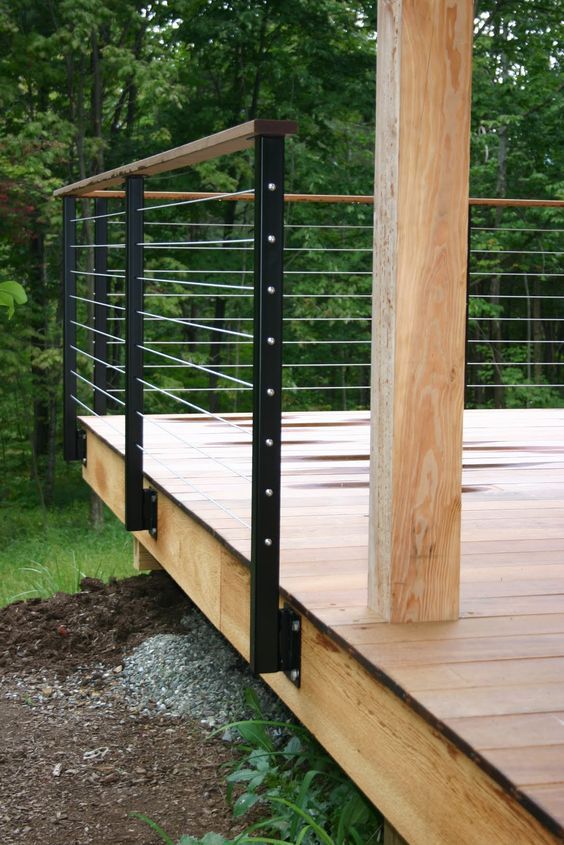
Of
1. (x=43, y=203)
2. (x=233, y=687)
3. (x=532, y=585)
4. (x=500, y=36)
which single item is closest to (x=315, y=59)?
(x=500, y=36)

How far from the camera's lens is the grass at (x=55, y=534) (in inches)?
344

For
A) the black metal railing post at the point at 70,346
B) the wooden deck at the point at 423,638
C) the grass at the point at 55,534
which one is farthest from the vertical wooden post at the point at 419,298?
the grass at the point at 55,534

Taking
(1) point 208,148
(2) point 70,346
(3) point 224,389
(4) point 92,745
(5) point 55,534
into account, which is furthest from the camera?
(5) point 55,534

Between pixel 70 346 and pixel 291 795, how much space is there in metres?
2.96

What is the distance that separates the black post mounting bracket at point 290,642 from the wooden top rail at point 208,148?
96 cm

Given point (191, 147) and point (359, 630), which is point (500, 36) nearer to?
point (191, 147)

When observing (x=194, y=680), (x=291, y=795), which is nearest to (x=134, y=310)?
(x=194, y=680)

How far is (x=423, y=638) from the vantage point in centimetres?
197

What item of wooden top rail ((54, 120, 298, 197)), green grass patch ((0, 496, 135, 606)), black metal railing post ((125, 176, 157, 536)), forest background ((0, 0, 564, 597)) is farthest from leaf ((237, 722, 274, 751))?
forest background ((0, 0, 564, 597))

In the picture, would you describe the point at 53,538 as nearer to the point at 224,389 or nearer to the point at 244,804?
the point at 224,389

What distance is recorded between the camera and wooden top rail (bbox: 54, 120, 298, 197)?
2043mm

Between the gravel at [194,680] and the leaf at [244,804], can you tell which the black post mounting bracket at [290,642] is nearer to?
the leaf at [244,804]

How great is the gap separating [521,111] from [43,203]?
17.0 ft

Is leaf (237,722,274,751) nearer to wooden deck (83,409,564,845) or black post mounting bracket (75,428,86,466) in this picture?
wooden deck (83,409,564,845)
